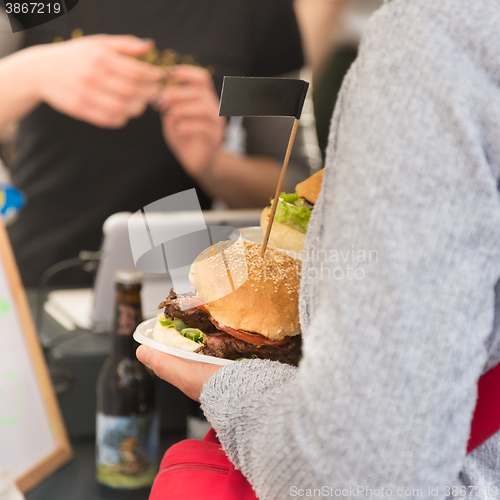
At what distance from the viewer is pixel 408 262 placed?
1.38ft

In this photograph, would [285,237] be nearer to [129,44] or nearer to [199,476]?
[199,476]

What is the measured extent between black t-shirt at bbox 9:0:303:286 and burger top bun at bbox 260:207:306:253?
1.25 ft

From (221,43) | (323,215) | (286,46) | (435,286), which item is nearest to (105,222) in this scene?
(221,43)

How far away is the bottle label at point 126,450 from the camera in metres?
1.46

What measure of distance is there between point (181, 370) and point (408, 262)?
1.56 ft

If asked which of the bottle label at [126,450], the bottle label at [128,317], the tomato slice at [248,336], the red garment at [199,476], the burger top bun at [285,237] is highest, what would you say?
the burger top bun at [285,237]

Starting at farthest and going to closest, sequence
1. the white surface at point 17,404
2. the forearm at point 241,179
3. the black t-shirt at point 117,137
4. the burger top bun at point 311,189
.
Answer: the forearm at point 241,179 → the white surface at point 17,404 → the black t-shirt at point 117,137 → the burger top bun at point 311,189

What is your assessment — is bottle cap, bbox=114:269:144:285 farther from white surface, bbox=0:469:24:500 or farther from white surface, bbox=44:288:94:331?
white surface, bbox=0:469:24:500

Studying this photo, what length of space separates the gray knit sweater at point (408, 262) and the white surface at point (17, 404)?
127 centimetres

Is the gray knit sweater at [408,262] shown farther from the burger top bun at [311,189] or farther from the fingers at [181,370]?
the burger top bun at [311,189]

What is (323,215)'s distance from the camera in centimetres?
52

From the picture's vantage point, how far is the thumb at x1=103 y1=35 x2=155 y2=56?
4.41 ft

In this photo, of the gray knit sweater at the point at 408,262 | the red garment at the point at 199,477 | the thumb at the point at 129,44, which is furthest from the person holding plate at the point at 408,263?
the thumb at the point at 129,44

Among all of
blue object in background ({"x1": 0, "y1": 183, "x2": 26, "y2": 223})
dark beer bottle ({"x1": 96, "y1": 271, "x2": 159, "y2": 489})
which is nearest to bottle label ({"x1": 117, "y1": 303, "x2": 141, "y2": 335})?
dark beer bottle ({"x1": 96, "y1": 271, "x2": 159, "y2": 489})
